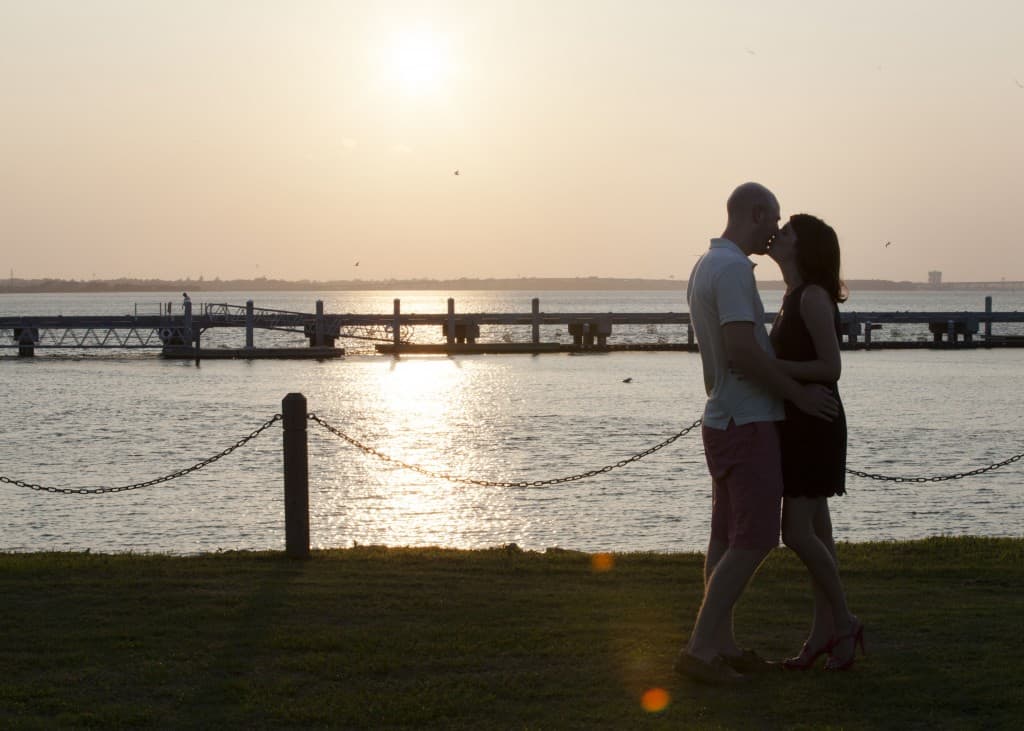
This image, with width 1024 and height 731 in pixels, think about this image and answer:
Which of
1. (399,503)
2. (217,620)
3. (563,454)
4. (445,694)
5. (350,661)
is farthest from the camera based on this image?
(563,454)

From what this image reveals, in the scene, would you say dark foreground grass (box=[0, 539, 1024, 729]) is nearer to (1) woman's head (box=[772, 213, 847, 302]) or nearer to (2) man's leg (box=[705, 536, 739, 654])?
(2) man's leg (box=[705, 536, 739, 654])

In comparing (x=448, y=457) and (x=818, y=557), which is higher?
(x=818, y=557)

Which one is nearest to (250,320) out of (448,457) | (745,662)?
(448,457)

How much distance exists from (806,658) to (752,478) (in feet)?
3.18

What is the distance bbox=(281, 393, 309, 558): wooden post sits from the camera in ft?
28.4

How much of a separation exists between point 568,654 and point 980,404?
31.9 meters

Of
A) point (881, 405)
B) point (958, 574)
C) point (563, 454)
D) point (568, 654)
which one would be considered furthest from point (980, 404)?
point (568, 654)

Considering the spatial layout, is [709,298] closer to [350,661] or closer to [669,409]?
[350,661]

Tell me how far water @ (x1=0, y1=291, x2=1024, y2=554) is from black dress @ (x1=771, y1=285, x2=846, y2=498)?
7827mm

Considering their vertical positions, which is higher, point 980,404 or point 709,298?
point 709,298

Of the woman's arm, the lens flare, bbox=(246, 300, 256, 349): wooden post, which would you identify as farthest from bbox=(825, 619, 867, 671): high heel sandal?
bbox=(246, 300, 256, 349): wooden post

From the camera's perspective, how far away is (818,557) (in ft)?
19.0

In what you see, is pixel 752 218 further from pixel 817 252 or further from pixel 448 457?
pixel 448 457

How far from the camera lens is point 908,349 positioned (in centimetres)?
6750
